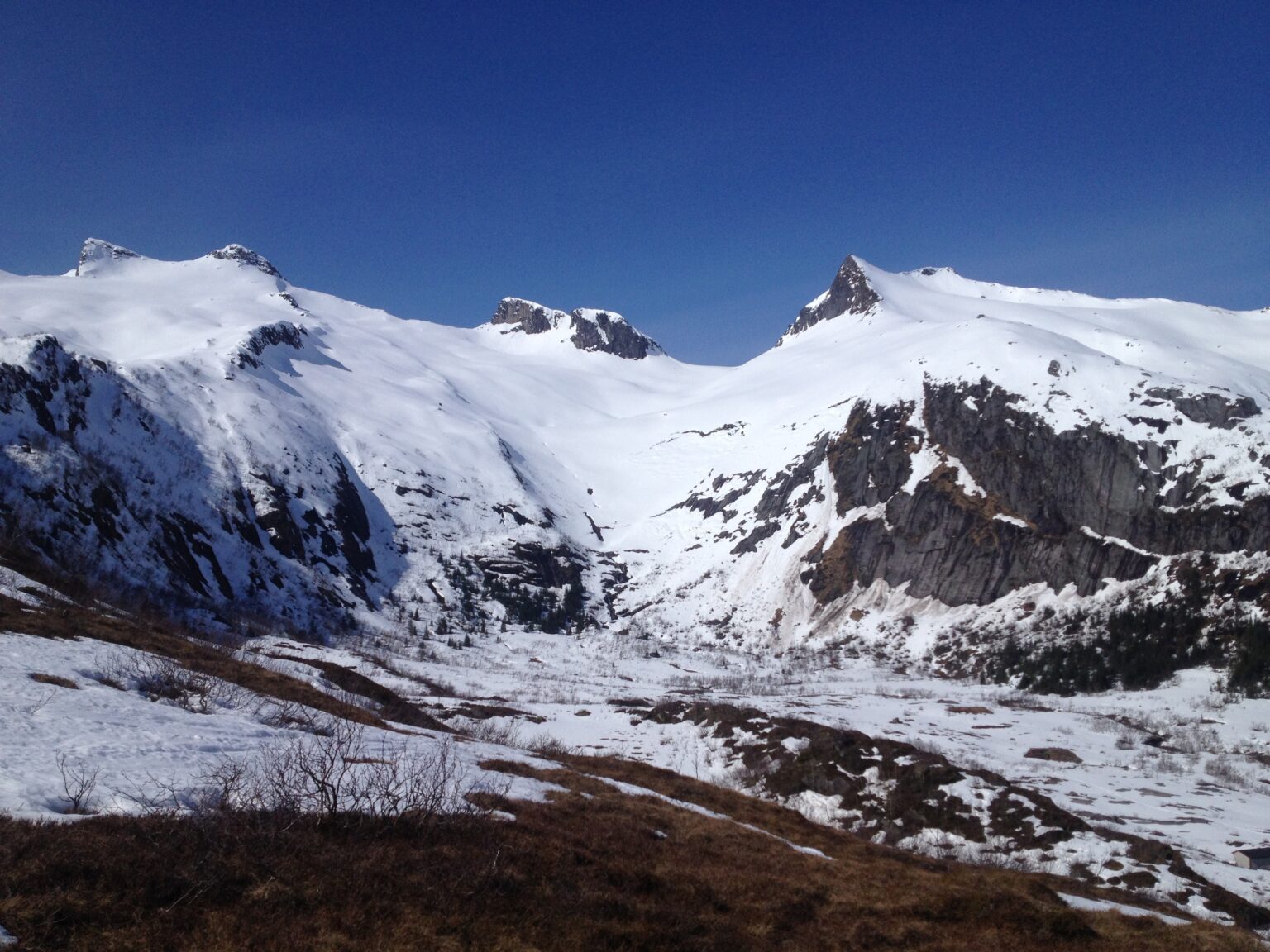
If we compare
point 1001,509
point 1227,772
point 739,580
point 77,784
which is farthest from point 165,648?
point 739,580

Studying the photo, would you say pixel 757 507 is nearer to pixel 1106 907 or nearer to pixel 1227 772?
pixel 1227 772

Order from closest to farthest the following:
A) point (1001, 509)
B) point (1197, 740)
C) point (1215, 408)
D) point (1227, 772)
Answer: point (1227, 772)
point (1197, 740)
point (1215, 408)
point (1001, 509)

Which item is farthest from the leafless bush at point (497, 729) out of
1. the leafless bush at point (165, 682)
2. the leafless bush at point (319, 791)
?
the leafless bush at point (319, 791)

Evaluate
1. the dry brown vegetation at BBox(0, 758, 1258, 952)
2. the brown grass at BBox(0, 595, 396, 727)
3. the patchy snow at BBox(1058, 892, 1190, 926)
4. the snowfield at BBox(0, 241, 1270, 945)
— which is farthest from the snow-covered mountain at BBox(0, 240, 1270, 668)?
the patchy snow at BBox(1058, 892, 1190, 926)

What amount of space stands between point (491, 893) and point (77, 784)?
7263 millimetres

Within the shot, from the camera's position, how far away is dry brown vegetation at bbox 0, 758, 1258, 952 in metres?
9.91

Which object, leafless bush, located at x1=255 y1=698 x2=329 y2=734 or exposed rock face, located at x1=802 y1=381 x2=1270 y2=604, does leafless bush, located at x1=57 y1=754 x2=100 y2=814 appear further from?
exposed rock face, located at x1=802 y1=381 x2=1270 y2=604

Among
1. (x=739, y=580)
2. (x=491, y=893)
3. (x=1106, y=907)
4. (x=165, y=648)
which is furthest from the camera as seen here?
(x=739, y=580)

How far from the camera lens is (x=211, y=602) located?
10038 cm

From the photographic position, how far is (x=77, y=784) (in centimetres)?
1307

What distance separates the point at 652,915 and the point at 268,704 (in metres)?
16.1

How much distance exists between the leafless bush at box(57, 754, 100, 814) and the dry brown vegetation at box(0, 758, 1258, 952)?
0.94 m

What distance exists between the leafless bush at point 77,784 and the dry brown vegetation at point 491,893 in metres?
0.94

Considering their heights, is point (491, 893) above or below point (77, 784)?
below
